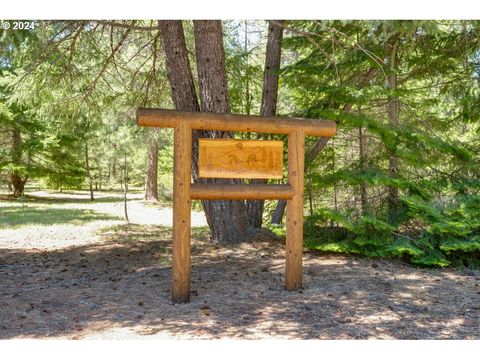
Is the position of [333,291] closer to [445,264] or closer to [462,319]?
[462,319]

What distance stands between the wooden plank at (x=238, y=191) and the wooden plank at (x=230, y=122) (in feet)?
1.78

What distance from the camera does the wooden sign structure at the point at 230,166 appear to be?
13.8 ft

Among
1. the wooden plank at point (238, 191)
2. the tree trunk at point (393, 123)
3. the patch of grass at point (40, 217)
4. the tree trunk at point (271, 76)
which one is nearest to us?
the wooden plank at point (238, 191)

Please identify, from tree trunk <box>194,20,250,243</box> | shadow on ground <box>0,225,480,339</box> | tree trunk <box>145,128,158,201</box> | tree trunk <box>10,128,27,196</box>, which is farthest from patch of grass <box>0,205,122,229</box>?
tree trunk <box>194,20,250,243</box>

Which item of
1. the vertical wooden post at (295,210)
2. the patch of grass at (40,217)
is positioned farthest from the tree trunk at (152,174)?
the vertical wooden post at (295,210)

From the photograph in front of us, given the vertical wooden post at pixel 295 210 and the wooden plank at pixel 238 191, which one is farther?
the vertical wooden post at pixel 295 210

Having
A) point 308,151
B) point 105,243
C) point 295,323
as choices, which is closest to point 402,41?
point 308,151

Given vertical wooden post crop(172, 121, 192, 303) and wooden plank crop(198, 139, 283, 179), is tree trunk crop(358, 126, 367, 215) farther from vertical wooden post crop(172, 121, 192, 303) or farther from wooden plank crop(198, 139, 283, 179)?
vertical wooden post crop(172, 121, 192, 303)

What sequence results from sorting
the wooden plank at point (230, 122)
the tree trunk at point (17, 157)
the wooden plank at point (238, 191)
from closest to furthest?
the wooden plank at point (230, 122) < the wooden plank at point (238, 191) < the tree trunk at point (17, 157)

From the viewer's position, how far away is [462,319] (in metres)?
3.92

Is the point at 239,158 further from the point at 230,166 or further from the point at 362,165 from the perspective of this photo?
the point at 362,165

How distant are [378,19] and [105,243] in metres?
5.45

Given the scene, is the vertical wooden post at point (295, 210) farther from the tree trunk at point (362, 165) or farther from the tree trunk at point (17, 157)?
the tree trunk at point (17, 157)

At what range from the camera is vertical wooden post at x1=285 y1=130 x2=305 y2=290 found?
4652mm
